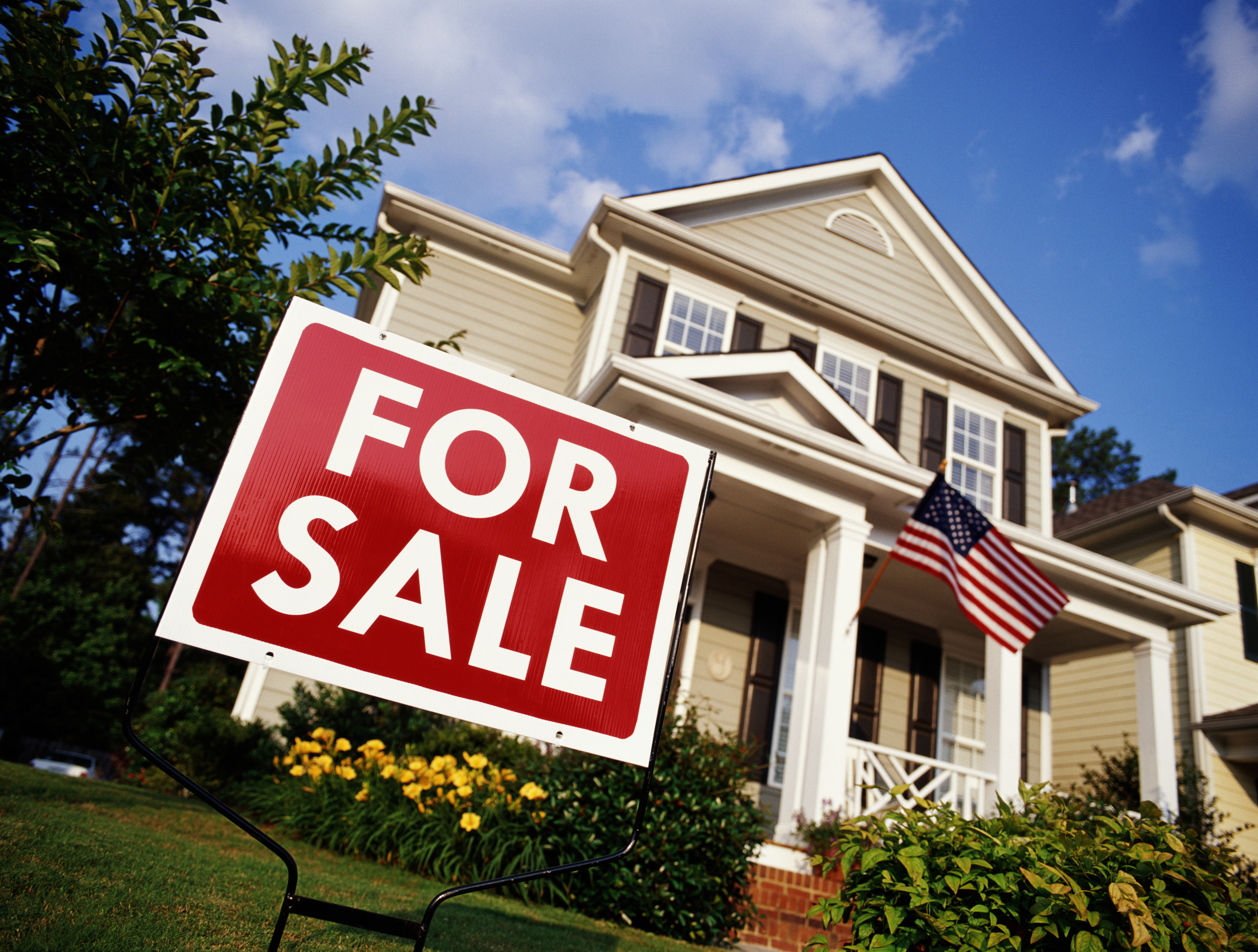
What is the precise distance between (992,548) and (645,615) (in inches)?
276

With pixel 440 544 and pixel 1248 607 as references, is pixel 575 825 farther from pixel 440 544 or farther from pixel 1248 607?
pixel 1248 607

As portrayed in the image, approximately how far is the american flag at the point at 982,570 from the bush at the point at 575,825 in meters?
3.06

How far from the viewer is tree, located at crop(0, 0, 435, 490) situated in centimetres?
396

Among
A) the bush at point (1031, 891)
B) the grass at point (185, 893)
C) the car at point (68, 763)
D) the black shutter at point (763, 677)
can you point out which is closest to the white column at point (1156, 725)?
the black shutter at point (763, 677)

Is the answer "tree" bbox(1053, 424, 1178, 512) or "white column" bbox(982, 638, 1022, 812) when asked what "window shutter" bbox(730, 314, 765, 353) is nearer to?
"white column" bbox(982, 638, 1022, 812)

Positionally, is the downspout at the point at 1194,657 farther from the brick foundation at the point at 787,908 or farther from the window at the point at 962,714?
the brick foundation at the point at 787,908

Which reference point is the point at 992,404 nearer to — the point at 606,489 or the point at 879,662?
the point at 879,662

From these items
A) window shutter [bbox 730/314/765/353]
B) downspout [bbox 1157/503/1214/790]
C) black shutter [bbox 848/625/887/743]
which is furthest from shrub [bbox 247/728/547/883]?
downspout [bbox 1157/503/1214/790]

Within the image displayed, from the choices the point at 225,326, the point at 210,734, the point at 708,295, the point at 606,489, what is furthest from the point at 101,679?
the point at 606,489

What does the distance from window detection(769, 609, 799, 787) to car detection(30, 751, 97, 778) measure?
2102 cm

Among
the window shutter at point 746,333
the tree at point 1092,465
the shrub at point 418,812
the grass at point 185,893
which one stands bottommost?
the grass at point 185,893

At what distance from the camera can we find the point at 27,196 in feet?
13.5

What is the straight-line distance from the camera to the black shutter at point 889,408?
41.5 ft

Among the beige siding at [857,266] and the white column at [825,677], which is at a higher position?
the beige siding at [857,266]
